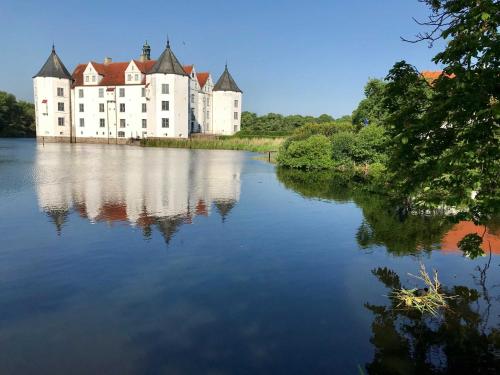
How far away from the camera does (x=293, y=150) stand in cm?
3581

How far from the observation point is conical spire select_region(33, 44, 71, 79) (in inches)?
2739

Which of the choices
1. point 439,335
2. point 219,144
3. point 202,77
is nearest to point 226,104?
point 202,77

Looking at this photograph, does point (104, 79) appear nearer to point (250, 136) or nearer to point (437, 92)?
point (250, 136)

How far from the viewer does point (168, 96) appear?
65688mm

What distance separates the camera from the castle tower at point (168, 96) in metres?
65.2

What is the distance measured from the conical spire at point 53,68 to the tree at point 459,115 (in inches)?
2912

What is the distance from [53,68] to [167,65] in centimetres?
2058

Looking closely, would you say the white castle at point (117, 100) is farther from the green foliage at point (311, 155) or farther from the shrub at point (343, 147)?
the shrub at point (343, 147)

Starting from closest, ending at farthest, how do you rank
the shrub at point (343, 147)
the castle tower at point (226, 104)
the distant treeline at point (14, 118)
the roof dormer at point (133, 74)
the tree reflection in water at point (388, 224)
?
1. the tree reflection in water at point (388, 224)
2. the shrub at point (343, 147)
3. the roof dormer at point (133, 74)
4. the castle tower at point (226, 104)
5. the distant treeline at point (14, 118)

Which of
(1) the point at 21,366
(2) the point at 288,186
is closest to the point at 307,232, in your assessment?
(1) the point at 21,366

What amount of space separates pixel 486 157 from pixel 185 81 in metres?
65.4

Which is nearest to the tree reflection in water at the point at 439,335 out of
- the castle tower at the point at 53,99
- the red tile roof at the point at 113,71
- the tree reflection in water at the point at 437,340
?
the tree reflection in water at the point at 437,340

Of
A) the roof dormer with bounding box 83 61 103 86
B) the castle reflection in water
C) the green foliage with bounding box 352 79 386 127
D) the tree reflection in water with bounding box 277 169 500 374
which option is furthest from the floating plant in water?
the roof dormer with bounding box 83 61 103 86

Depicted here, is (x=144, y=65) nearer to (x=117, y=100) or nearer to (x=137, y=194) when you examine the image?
(x=117, y=100)
